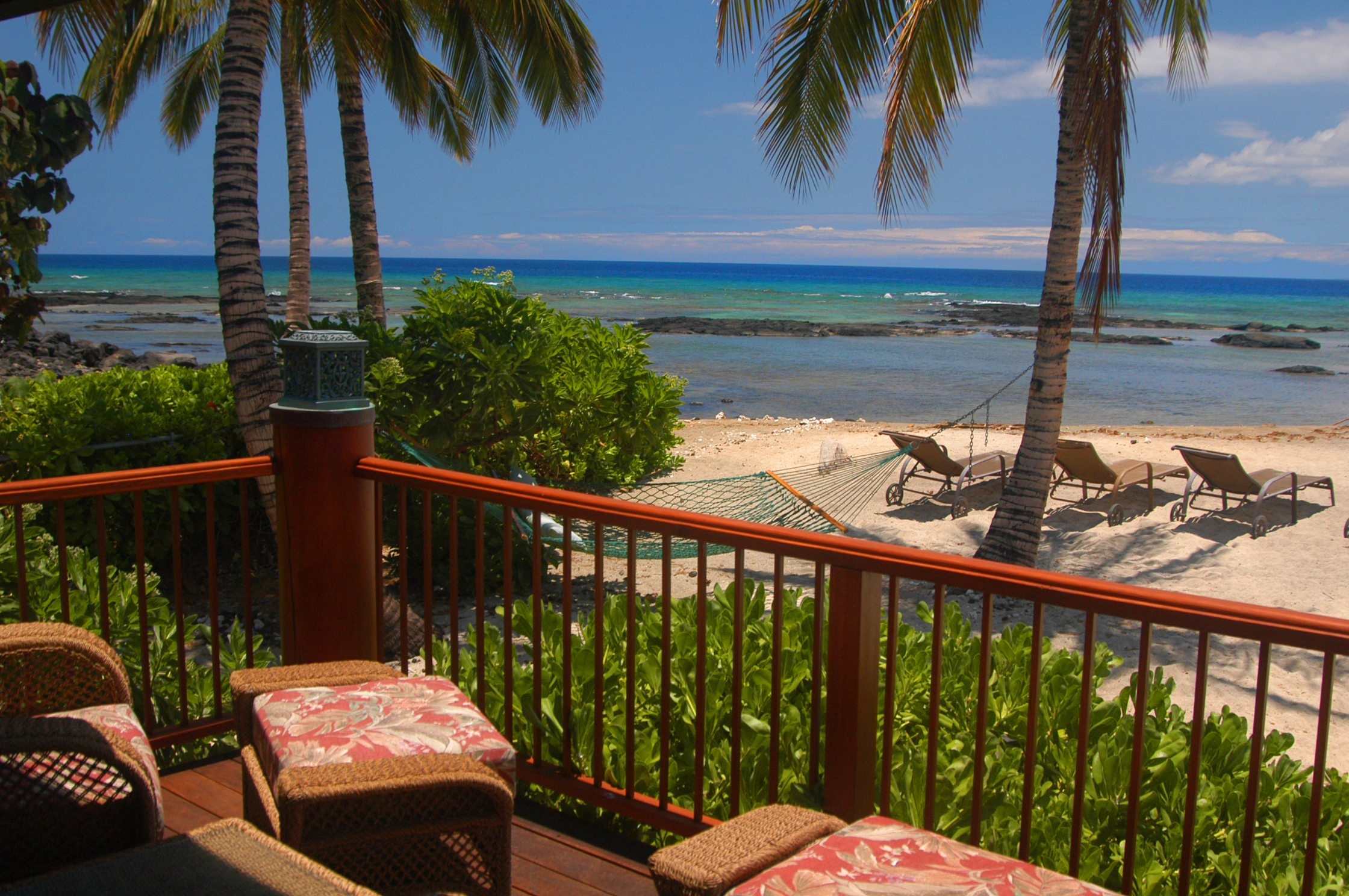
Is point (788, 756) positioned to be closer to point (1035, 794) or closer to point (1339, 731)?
point (1035, 794)

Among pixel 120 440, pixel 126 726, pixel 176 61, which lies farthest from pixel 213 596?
pixel 176 61

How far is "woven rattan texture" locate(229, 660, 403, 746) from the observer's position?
178 centimetres

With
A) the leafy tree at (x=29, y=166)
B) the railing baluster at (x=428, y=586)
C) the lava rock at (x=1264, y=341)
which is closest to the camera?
the railing baluster at (x=428, y=586)

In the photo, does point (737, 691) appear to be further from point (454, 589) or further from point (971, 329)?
point (971, 329)

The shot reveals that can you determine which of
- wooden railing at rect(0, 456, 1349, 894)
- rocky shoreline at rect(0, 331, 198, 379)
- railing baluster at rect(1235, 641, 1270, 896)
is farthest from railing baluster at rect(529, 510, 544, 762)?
rocky shoreline at rect(0, 331, 198, 379)

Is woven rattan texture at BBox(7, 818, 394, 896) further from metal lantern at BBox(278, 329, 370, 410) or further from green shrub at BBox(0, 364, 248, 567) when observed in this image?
green shrub at BBox(0, 364, 248, 567)

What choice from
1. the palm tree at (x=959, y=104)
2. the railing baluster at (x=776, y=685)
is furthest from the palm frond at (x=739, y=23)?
the railing baluster at (x=776, y=685)

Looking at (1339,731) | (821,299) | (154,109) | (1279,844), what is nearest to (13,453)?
(1279,844)

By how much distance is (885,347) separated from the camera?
27.2 meters

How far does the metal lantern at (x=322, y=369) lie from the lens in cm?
233

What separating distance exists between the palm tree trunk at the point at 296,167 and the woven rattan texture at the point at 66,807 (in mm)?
7886

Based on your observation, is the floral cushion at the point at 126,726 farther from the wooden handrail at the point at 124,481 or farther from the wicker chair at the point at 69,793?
the wooden handrail at the point at 124,481

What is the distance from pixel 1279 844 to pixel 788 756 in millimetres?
1075

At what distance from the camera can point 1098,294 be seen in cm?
548
